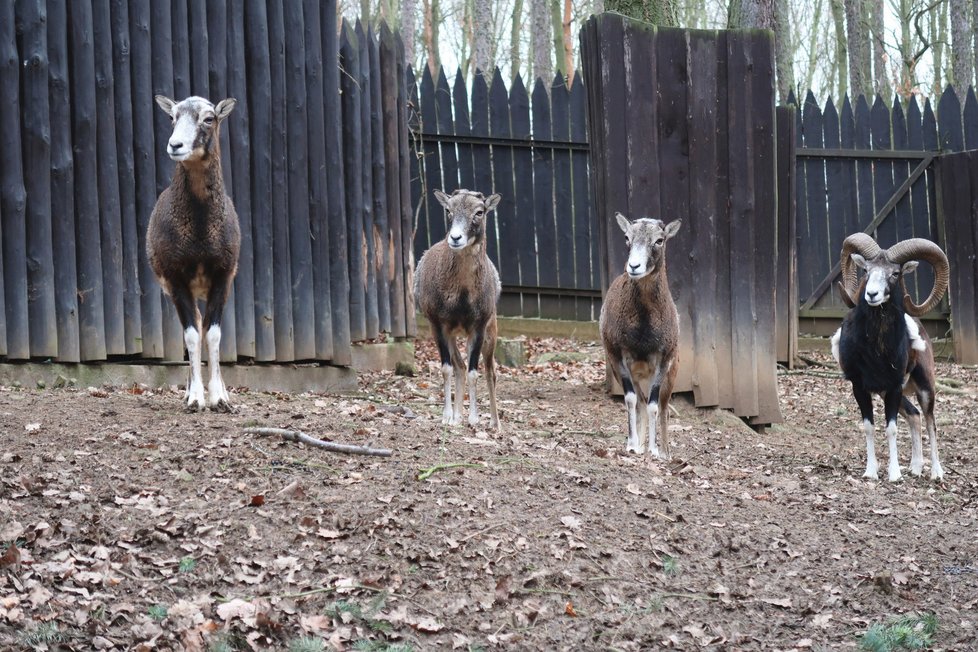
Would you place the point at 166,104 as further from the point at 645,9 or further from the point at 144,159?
the point at 645,9

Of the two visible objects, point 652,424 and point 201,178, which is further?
point 652,424

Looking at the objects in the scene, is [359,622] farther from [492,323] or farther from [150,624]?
[492,323]

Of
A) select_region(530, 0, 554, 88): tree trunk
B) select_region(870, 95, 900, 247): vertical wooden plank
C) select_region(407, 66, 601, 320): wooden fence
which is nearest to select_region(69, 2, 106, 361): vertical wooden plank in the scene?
select_region(407, 66, 601, 320): wooden fence

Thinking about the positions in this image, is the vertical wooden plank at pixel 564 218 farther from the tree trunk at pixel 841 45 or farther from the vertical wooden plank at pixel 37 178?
the tree trunk at pixel 841 45

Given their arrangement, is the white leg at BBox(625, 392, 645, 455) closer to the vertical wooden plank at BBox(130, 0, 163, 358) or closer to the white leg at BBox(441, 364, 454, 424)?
the white leg at BBox(441, 364, 454, 424)

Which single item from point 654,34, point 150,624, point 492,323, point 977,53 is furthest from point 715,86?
point 977,53

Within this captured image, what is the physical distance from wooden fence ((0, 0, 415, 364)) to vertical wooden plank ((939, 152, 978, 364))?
25.6 feet

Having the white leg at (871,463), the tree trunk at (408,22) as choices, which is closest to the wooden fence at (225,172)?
the white leg at (871,463)

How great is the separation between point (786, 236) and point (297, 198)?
640 cm

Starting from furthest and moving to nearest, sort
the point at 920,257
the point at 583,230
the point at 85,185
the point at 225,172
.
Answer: the point at 583,230 < the point at 225,172 < the point at 920,257 < the point at 85,185

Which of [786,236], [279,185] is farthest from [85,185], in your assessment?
[786,236]

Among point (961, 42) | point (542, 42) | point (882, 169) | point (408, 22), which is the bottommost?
point (882, 169)

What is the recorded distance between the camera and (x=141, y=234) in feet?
34.2

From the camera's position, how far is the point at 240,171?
1121 centimetres
